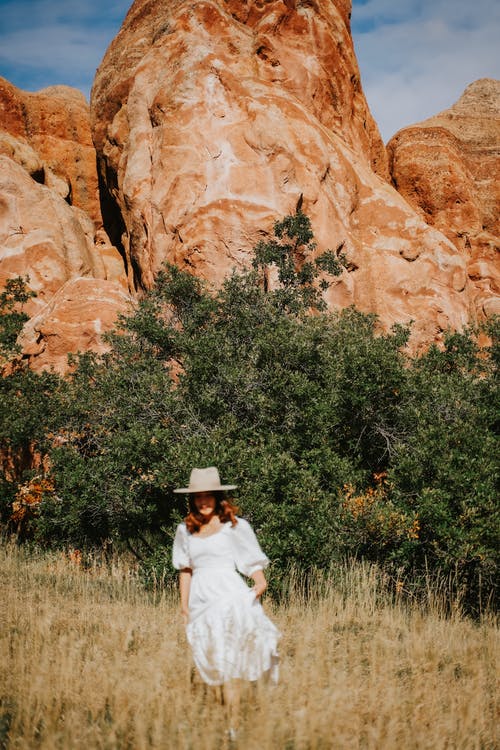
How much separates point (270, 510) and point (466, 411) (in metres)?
4.97

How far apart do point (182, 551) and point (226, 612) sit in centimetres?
60

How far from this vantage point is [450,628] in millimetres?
6551

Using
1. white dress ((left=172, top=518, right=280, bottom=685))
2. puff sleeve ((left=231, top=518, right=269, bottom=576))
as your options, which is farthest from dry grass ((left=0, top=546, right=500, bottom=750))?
puff sleeve ((left=231, top=518, right=269, bottom=576))

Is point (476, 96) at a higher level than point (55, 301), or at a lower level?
higher

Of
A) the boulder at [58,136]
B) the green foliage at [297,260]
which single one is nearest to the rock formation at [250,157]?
the green foliage at [297,260]

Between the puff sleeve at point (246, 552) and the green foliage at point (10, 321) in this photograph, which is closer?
the puff sleeve at point (246, 552)

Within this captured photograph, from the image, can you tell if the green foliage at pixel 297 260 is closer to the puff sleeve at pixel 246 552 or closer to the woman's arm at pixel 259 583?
the puff sleeve at pixel 246 552

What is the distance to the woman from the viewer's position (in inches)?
149

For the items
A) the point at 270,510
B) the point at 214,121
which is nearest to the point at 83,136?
Answer: the point at 214,121

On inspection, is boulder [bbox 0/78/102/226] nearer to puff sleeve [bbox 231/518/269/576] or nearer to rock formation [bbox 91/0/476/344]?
rock formation [bbox 91/0/476/344]

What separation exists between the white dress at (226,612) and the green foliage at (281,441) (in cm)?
390

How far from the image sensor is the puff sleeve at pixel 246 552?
4051 mm

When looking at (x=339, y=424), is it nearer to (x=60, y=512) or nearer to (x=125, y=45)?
(x=60, y=512)

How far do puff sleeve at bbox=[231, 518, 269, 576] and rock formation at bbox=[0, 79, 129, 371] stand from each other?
1333 cm
